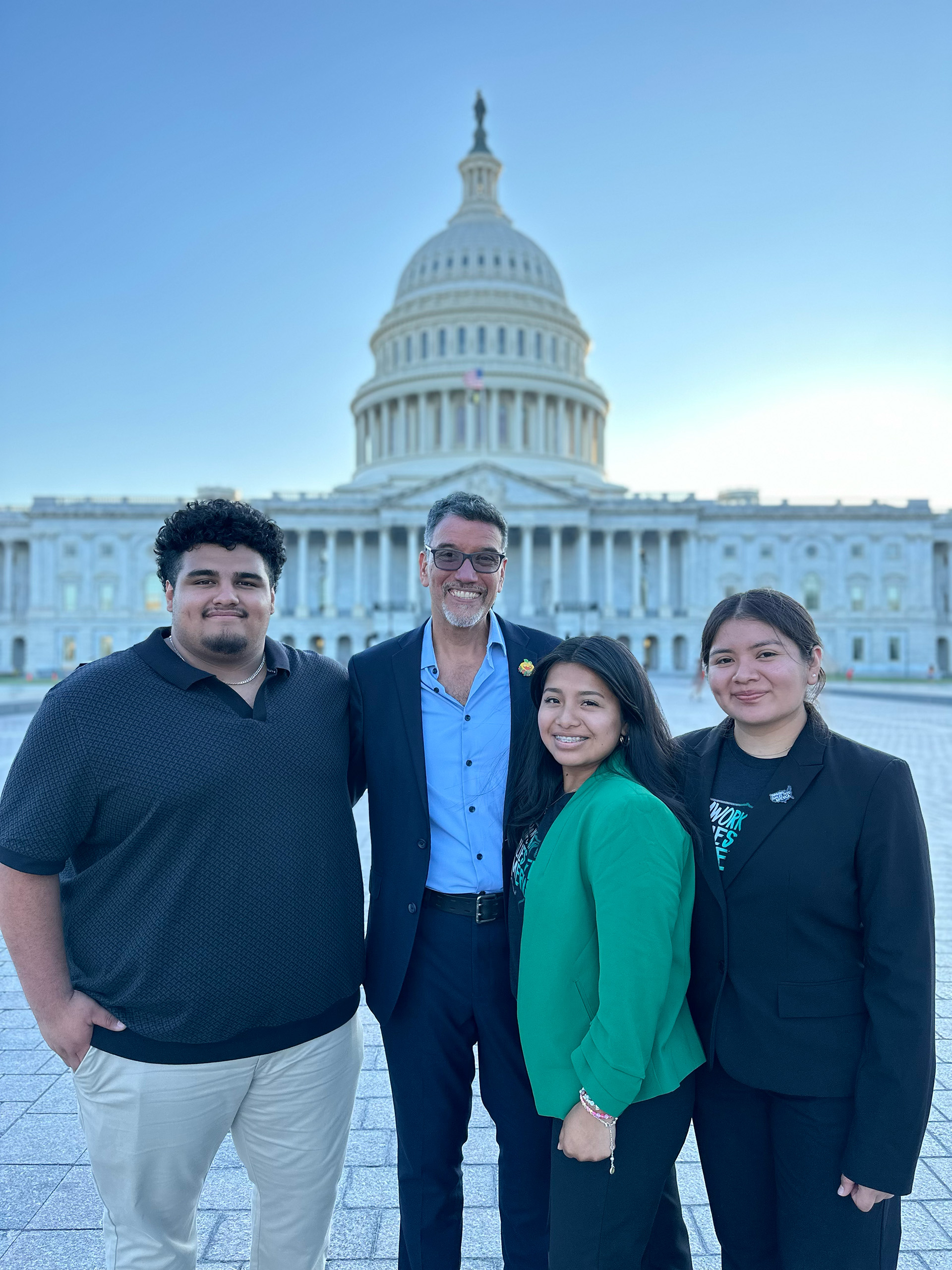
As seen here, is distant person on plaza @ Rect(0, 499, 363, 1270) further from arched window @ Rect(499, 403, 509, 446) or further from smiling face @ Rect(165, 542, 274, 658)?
arched window @ Rect(499, 403, 509, 446)

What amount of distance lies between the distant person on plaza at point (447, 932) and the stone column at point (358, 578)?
218ft

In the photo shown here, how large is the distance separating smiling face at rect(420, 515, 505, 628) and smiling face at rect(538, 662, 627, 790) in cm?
90

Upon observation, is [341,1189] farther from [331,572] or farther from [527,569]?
[331,572]

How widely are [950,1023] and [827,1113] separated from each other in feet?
15.1

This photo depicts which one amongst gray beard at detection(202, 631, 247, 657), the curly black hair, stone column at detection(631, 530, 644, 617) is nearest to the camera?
gray beard at detection(202, 631, 247, 657)

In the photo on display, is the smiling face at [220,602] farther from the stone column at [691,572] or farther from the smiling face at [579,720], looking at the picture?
the stone column at [691,572]

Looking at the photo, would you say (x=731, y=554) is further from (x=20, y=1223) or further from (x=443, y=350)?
(x=20, y=1223)

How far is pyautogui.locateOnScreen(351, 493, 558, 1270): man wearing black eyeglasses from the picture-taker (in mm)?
3691

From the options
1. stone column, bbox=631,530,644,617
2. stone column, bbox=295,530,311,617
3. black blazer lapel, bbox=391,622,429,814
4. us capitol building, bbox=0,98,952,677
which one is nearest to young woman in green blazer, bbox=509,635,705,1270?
black blazer lapel, bbox=391,622,429,814

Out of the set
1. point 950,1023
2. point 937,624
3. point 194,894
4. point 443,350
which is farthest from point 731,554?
point 194,894

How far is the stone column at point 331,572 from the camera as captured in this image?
2847 inches

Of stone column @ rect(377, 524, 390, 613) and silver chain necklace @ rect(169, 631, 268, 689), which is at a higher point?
stone column @ rect(377, 524, 390, 613)

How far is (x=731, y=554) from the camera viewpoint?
72000 millimetres

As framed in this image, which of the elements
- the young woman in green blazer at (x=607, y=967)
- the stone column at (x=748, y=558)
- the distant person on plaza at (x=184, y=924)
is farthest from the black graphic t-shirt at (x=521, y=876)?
the stone column at (x=748, y=558)
